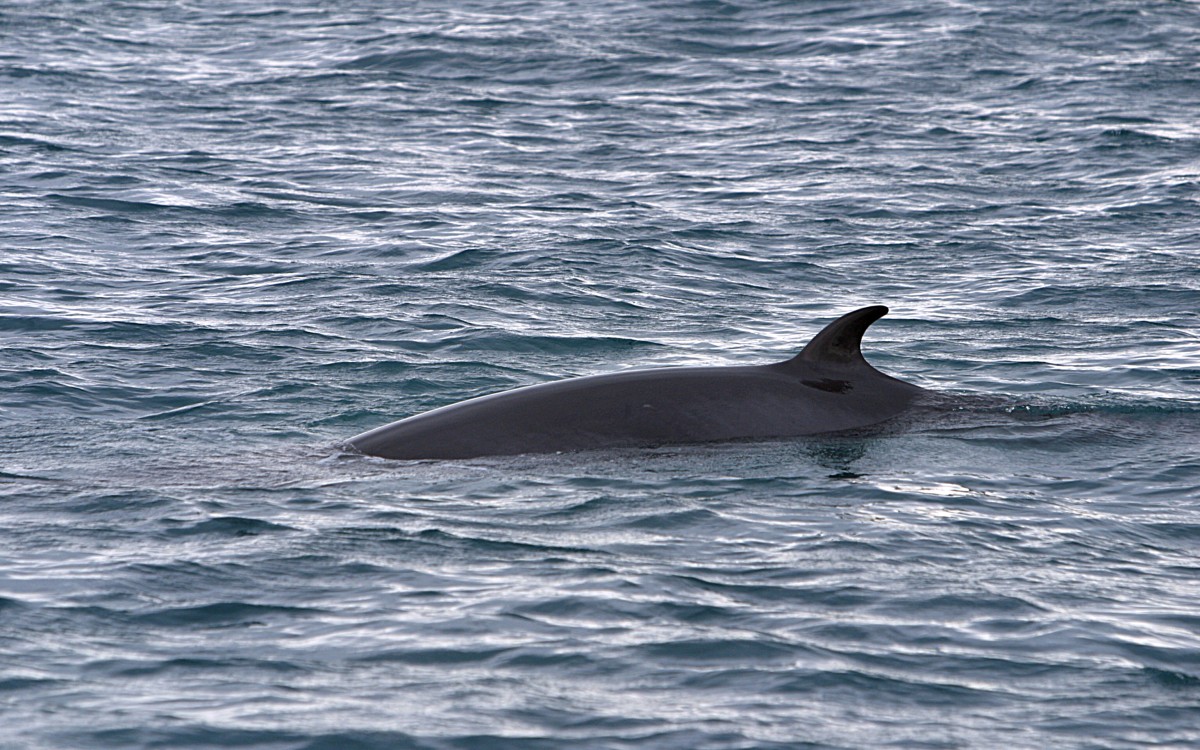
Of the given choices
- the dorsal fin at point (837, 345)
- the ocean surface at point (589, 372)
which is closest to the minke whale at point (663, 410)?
the dorsal fin at point (837, 345)

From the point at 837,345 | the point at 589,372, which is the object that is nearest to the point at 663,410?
the point at 837,345

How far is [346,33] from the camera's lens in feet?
108

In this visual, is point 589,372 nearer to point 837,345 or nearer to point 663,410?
point 663,410

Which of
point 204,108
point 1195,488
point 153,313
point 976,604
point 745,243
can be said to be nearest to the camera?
point 976,604

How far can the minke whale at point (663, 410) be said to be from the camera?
10227mm

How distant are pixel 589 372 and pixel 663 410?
2.84 m

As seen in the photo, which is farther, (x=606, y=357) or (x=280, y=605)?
(x=606, y=357)

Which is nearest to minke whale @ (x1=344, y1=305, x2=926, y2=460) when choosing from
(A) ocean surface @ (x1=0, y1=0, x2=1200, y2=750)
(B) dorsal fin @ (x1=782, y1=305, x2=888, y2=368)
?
(B) dorsal fin @ (x1=782, y1=305, x2=888, y2=368)

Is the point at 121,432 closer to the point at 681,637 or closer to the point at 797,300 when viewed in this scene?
the point at 681,637

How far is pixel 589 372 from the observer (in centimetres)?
1323

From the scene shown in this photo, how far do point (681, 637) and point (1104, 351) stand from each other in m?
7.67

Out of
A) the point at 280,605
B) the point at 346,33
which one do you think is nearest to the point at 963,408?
the point at 280,605

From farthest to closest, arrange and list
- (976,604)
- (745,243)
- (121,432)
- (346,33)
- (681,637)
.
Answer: (346,33) < (745,243) < (121,432) < (976,604) < (681,637)

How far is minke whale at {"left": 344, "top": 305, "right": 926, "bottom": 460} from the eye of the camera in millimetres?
10227
